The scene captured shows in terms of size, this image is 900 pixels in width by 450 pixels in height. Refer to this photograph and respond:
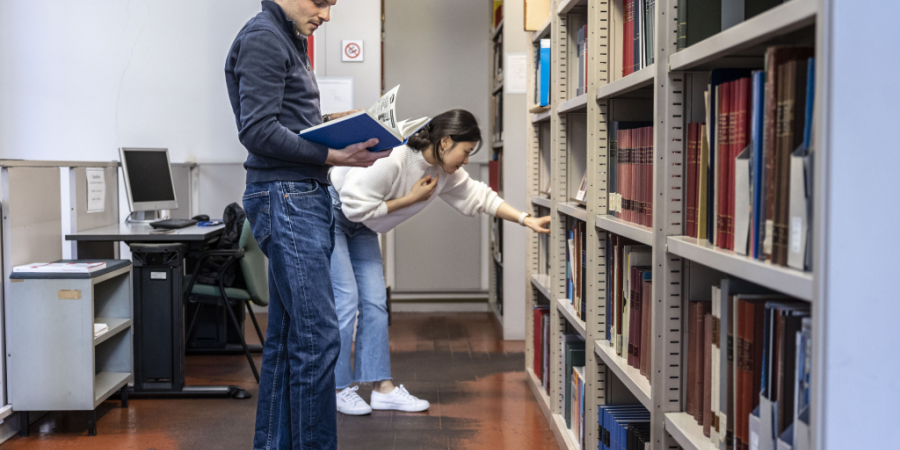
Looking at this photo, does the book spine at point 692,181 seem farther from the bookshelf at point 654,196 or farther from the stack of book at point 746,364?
the stack of book at point 746,364

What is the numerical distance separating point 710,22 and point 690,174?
28 centimetres

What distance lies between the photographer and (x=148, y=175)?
3500 millimetres

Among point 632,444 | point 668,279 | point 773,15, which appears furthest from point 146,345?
point 773,15

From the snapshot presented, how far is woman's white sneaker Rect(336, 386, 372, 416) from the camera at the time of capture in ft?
8.73

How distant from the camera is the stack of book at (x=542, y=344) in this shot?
107 inches

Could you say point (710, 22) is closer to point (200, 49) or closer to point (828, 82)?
point (828, 82)

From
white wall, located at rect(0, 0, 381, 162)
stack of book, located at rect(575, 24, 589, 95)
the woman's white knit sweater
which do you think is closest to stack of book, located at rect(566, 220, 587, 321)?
stack of book, located at rect(575, 24, 589, 95)

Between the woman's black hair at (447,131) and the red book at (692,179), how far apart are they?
1230mm

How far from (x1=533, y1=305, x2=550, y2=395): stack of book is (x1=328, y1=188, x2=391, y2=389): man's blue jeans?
614mm

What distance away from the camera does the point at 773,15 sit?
0.92 metres

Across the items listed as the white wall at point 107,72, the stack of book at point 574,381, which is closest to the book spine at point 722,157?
the stack of book at point 574,381

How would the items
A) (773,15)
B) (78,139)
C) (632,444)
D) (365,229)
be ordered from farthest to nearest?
(78,139) < (365,229) < (632,444) < (773,15)

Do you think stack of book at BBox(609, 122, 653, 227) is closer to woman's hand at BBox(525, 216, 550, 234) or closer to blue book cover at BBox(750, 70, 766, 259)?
blue book cover at BBox(750, 70, 766, 259)

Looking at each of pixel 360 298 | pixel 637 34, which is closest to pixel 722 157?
pixel 637 34
